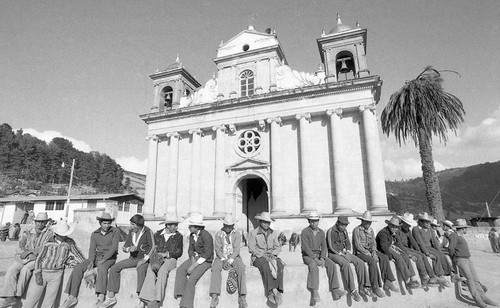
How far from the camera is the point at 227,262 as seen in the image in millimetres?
6266

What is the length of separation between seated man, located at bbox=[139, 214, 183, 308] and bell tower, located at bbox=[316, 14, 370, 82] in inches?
666

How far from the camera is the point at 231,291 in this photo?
5.87 metres

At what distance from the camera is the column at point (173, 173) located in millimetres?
21656

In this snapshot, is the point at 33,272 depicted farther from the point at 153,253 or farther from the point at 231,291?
the point at 231,291

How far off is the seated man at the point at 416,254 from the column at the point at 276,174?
11.0 meters

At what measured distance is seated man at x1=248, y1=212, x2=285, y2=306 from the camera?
5.89 meters

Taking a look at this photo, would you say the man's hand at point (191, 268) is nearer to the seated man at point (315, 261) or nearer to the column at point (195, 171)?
the seated man at point (315, 261)

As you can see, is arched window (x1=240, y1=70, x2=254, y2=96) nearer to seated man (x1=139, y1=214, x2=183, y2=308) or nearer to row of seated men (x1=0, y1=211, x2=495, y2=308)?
row of seated men (x1=0, y1=211, x2=495, y2=308)

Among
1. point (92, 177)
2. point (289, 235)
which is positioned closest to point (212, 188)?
point (289, 235)

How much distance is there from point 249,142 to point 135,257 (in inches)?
592

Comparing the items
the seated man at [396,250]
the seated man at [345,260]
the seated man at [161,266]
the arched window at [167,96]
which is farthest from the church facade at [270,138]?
the seated man at [161,266]

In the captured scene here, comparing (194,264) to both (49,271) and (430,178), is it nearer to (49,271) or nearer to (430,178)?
(49,271)

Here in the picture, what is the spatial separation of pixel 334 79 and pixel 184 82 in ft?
44.2

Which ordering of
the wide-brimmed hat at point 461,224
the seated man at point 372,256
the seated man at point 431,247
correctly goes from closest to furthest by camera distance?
the seated man at point 372,256 → the seated man at point 431,247 → the wide-brimmed hat at point 461,224
